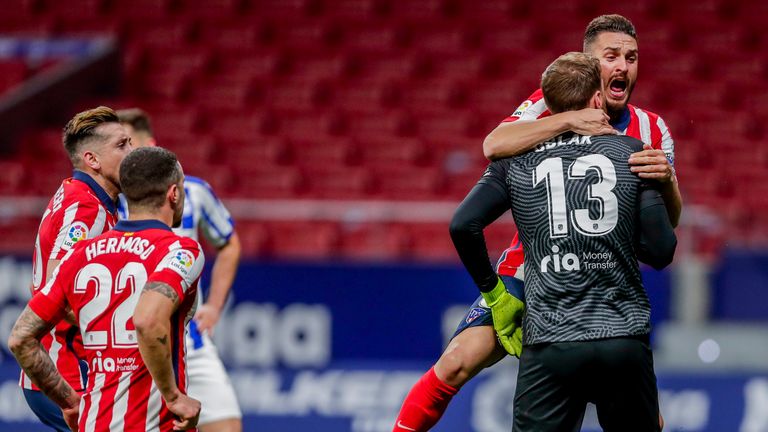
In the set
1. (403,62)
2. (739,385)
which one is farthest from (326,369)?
(403,62)

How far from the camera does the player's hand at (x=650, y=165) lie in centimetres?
405

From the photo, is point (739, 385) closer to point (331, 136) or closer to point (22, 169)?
→ point (331, 136)

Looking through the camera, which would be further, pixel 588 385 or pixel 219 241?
pixel 219 241

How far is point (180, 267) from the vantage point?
13.0 feet

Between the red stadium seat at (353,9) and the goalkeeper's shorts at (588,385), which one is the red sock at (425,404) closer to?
the goalkeeper's shorts at (588,385)

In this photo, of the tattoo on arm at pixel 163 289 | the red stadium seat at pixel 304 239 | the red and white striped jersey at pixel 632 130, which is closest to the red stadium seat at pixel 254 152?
the red stadium seat at pixel 304 239

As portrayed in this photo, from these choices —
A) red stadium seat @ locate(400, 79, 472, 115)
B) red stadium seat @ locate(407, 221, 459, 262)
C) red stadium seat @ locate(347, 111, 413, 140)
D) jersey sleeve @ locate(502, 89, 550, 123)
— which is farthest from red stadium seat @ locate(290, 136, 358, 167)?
jersey sleeve @ locate(502, 89, 550, 123)

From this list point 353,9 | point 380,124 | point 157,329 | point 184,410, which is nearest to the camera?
point 157,329

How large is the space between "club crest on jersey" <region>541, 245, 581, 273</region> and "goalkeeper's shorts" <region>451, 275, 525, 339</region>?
442 millimetres

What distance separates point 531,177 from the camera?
4.11 meters

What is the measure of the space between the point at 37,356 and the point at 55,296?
256 millimetres

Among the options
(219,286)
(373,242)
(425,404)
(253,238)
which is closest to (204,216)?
(219,286)

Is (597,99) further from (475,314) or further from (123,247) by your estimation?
(123,247)

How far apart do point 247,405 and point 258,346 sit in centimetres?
63
